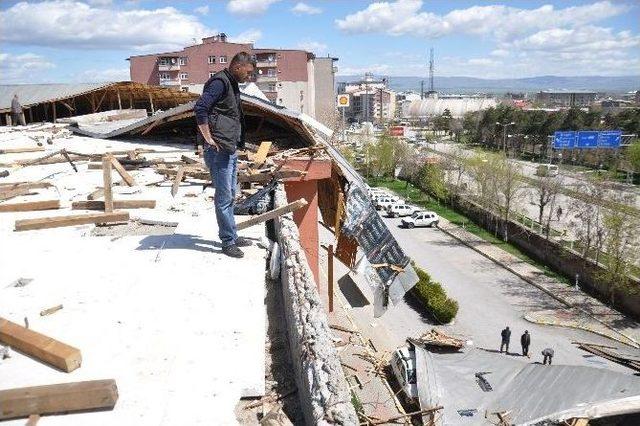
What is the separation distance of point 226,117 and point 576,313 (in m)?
22.7

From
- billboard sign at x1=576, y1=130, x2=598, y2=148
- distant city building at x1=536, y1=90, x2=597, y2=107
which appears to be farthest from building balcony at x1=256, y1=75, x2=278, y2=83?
distant city building at x1=536, y1=90, x2=597, y2=107

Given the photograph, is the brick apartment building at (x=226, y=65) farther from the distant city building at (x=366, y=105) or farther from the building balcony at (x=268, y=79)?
the distant city building at (x=366, y=105)

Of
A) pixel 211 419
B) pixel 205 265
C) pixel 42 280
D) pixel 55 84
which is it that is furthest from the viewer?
pixel 55 84

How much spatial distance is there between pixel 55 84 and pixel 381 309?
20920 millimetres

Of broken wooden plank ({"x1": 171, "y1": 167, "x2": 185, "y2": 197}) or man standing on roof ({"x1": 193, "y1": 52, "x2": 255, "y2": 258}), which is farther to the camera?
broken wooden plank ({"x1": 171, "y1": 167, "x2": 185, "y2": 197})

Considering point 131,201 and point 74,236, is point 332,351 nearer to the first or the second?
point 74,236

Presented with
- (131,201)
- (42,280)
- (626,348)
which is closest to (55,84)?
(131,201)

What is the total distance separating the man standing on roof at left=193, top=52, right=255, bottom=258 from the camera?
14.6ft

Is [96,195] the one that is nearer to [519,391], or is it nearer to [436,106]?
[519,391]

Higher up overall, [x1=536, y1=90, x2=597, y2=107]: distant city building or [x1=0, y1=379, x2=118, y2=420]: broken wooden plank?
[x1=536, y1=90, x2=597, y2=107]: distant city building

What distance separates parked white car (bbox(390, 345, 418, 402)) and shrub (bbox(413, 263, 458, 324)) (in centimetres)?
748

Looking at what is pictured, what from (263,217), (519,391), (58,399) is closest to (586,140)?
(519,391)

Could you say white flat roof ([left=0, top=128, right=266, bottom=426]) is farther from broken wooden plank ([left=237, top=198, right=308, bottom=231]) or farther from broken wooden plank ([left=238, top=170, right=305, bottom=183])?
broken wooden plank ([left=238, top=170, right=305, bottom=183])

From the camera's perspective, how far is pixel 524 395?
42.5 ft
